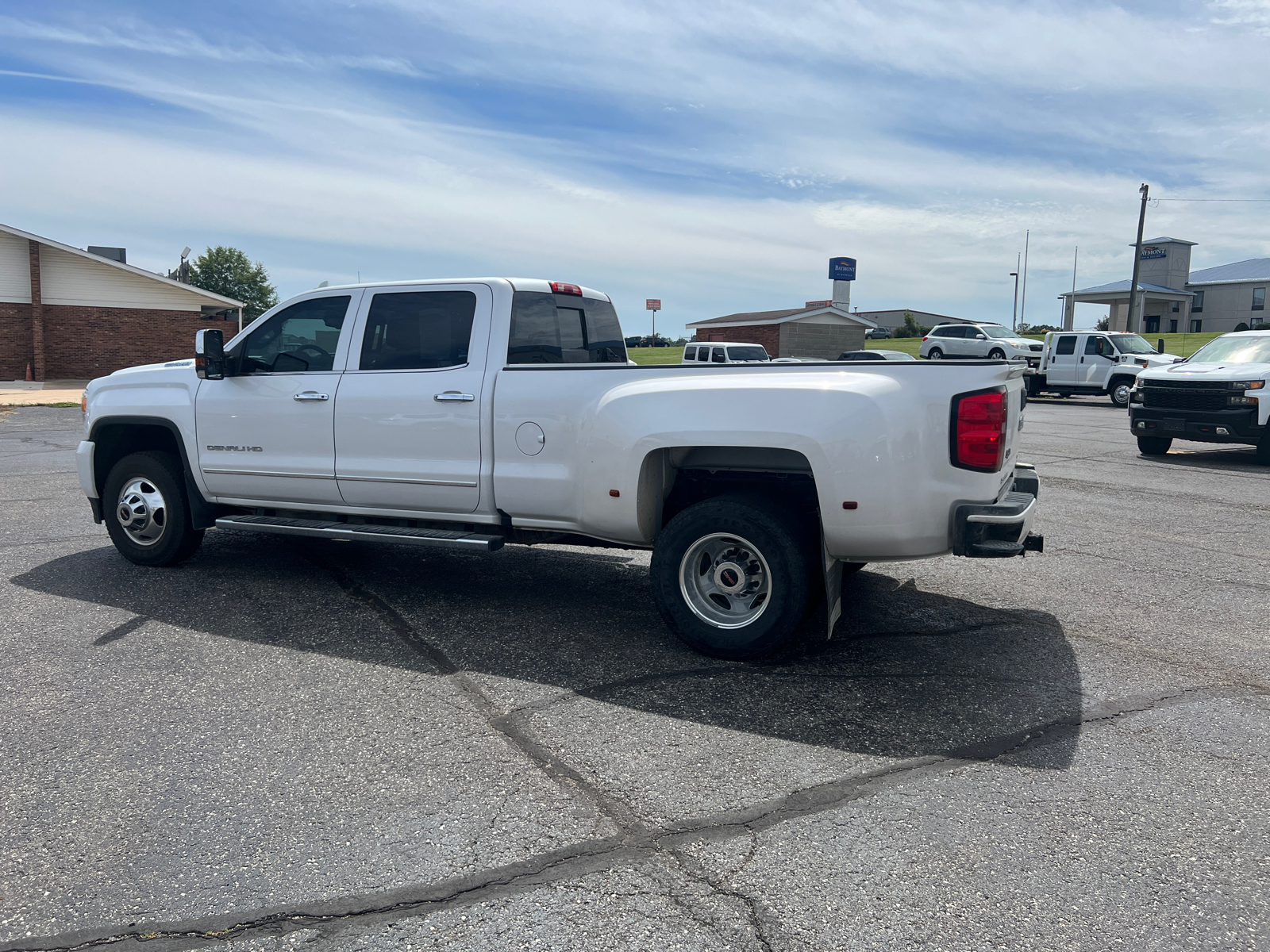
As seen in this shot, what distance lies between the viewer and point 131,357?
3384cm

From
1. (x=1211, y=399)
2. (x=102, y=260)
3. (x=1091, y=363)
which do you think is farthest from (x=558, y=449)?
(x=102, y=260)

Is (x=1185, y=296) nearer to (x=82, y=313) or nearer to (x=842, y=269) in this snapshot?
(x=842, y=269)

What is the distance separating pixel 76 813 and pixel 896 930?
2760 millimetres

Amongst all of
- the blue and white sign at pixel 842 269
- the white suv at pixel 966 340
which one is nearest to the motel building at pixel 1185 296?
the blue and white sign at pixel 842 269

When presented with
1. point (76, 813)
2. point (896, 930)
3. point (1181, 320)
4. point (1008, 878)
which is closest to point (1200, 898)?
point (1008, 878)

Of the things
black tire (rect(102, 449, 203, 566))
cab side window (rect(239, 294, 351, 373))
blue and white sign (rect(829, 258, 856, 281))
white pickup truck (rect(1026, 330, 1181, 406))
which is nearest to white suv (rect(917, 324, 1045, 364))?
white pickup truck (rect(1026, 330, 1181, 406))

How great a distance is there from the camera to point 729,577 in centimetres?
507

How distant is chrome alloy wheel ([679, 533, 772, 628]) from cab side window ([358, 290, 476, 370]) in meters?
1.93

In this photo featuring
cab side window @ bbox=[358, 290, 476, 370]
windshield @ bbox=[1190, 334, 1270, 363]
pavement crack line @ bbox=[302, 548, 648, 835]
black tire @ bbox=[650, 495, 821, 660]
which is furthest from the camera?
→ windshield @ bbox=[1190, 334, 1270, 363]

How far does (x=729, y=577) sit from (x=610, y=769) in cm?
152

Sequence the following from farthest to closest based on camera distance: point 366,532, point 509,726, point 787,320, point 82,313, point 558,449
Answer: point 787,320
point 82,313
point 366,532
point 558,449
point 509,726

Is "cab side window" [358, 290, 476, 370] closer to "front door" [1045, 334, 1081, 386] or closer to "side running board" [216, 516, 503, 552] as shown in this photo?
"side running board" [216, 516, 503, 552]

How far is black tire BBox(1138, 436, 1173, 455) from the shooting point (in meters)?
15.2

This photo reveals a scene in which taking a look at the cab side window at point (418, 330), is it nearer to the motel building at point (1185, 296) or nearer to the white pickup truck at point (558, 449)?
the white pickup truck at point (558, 449)
